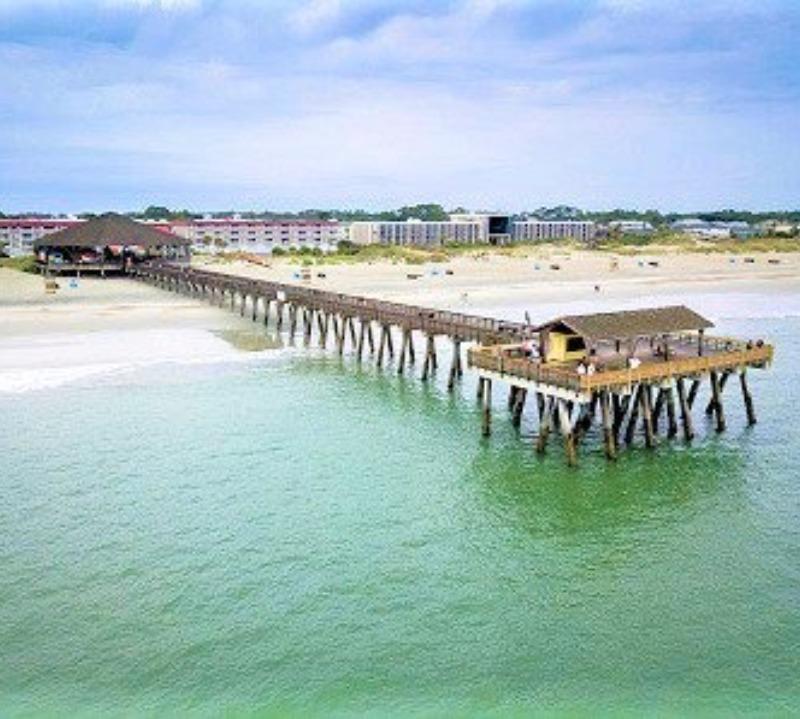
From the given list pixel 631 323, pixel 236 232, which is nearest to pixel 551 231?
pixel 236 232

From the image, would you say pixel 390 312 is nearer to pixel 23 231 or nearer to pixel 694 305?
pixel 694 305

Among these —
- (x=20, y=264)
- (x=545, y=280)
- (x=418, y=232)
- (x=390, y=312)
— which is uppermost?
(x=418, y=232)

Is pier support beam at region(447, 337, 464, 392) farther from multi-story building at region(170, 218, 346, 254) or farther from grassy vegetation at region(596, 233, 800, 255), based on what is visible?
multi-story building at region(170, 218, 346, 254)

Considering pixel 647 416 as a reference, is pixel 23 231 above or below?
above

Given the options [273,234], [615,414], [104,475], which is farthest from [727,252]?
[104,475]

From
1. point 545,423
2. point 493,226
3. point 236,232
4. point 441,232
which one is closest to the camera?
point 545,423

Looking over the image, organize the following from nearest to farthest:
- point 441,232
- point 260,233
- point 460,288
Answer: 1. point 460,288
2. point 260,233
3. point 441,232

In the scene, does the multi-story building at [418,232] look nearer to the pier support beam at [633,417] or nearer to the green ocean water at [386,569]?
the green ocean water at [386,569]
